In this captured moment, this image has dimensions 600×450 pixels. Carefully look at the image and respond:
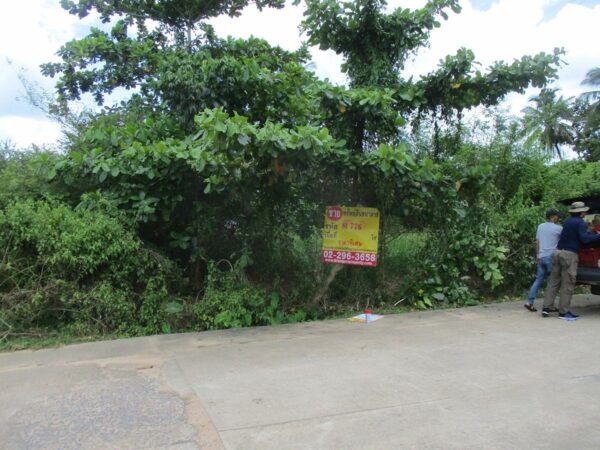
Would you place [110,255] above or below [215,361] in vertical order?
above

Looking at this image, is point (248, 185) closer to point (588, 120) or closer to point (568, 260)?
point (568, 260)

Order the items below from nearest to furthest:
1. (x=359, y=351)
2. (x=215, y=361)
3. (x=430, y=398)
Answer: (x=430, y=398) → (x=215, y=361) → (x=359, y=351)

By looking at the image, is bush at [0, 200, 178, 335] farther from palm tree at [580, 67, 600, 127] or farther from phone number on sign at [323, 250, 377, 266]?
palm tree at [580, 67, 600, 127]

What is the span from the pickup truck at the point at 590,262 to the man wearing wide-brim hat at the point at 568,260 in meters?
0.29

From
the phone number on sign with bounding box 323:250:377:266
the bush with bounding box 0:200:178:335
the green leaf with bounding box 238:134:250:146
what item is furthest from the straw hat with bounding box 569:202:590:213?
the bush with bounding box 0:200:178:335

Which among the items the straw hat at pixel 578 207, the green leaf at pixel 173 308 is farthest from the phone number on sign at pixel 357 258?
the straw hat at pixel 578 207

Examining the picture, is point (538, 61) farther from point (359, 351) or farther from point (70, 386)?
point (70, 386)

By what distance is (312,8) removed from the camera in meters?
7.32

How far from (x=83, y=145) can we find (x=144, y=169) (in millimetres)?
1696

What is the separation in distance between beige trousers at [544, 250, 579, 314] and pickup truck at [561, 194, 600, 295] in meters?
0.30

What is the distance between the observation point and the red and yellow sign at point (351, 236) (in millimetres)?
7262

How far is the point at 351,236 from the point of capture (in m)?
7.29

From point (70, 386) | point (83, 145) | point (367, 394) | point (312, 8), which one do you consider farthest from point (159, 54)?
point (367, 394)

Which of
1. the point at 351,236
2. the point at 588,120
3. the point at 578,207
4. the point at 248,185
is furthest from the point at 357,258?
the point at 588,120
